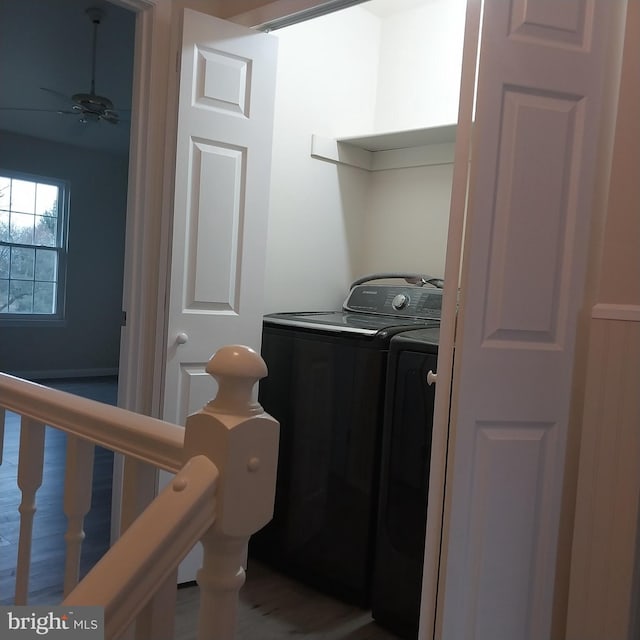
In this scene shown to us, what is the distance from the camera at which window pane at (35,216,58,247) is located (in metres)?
6.71

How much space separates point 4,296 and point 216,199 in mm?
5075

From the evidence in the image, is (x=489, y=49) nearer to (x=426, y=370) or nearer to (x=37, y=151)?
(x=426, y=370)

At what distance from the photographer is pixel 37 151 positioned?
21.8 ft

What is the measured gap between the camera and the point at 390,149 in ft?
10.9

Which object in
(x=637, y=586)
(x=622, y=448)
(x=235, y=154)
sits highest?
(x=235, y=154)

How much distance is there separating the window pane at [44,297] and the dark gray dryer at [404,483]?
5.65 m

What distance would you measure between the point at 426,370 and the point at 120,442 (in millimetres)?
1423

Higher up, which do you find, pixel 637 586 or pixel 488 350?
pixel 488 350

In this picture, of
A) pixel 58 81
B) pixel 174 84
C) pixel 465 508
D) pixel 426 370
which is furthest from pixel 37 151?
pixel 465 508

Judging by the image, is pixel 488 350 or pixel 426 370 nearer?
pixel 488 350

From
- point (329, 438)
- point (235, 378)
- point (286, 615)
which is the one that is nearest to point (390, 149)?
point (329, 438)

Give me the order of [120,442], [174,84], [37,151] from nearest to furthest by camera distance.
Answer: [120,442] → [174,84] → [37,151]

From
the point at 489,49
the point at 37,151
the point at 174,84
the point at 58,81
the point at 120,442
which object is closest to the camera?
the point at 120,442

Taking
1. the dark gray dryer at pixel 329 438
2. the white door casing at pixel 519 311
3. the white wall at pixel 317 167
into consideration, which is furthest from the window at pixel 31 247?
the white door casing at pixel 519 311
